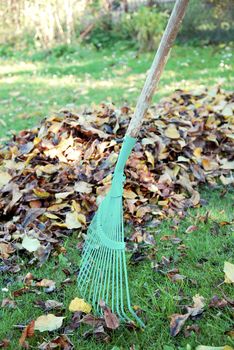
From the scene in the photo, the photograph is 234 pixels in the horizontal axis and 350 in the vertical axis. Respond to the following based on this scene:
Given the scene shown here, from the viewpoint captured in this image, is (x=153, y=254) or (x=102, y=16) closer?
(x=153, y=254)

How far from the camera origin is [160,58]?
222 cm

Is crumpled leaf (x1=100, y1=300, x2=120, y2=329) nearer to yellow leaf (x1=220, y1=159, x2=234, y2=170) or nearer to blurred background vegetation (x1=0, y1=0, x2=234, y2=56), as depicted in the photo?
yellow leaf (x1=220, y1=159, x2=234, y2=170)

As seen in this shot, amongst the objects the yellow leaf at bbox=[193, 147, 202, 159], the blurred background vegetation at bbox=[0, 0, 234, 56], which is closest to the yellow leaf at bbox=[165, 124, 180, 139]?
the yellow leaf at bbox=[193, 147, 202, 159]

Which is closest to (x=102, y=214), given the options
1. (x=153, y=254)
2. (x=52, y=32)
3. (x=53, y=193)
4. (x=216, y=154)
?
(x=153, y=254)

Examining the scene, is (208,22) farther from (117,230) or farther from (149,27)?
(117,230)

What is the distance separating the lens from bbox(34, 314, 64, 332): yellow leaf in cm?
211

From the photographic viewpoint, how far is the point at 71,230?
2967 millimetres

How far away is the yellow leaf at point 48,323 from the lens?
2113 millimetres

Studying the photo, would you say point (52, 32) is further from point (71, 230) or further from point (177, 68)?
point (71, 230)

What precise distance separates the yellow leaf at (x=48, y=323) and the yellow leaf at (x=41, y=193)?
1102 mm

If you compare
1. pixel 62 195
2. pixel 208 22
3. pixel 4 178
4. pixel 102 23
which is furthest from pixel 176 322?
pixel 102 23

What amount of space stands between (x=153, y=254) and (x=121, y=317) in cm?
57

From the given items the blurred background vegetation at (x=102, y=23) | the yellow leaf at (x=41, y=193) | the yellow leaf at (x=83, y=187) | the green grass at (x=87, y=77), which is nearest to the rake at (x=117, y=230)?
the yellow leaf at (x=83, y=187)

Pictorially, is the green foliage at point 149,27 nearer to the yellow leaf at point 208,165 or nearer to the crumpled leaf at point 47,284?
the yellow leaf at point 208,165
